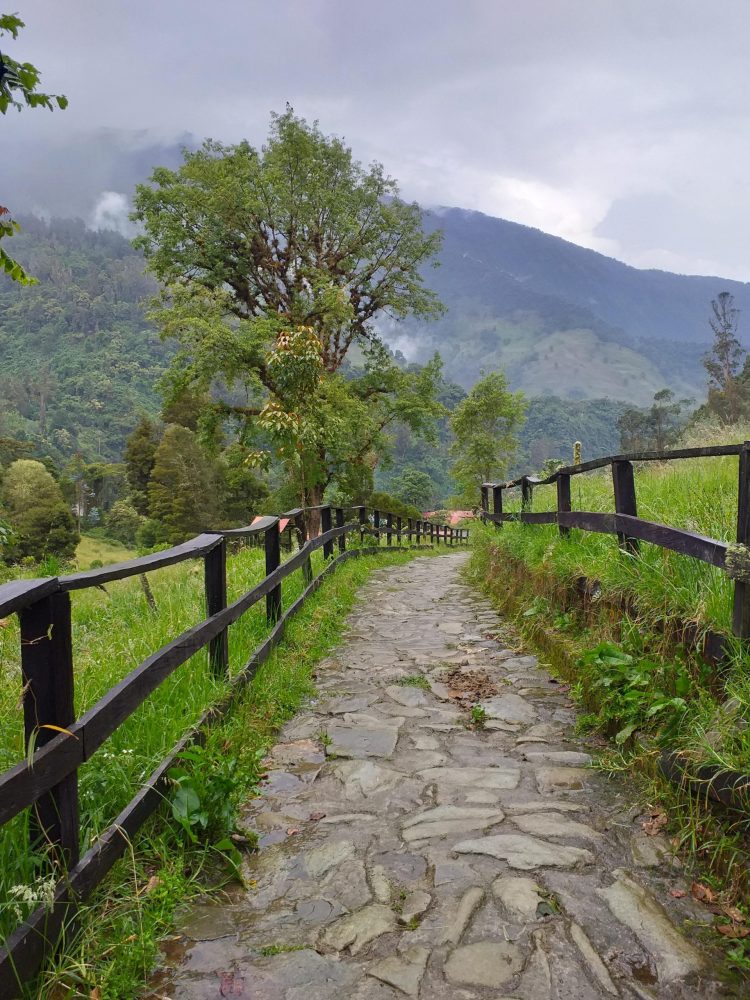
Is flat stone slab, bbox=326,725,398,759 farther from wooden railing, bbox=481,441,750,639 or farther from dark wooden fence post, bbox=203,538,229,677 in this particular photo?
wooden railing, bbox=481,441,750,639

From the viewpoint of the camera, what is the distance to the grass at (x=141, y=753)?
6.48 feet

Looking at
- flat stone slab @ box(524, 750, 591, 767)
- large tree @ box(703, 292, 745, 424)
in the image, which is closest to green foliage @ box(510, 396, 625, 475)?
large tree @ box(703, 292, 745, 424)

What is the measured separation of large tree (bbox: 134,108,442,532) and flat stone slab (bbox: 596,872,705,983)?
16411 millimetres

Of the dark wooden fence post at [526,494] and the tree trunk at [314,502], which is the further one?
the tree trunk at [314,502]

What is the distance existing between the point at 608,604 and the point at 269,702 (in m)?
2.51

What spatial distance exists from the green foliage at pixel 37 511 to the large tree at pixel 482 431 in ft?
102

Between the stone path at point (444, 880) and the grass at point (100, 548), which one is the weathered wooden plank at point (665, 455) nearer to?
the stone path at point (444, 880)

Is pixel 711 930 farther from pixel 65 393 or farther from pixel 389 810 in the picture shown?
pixel 65 393

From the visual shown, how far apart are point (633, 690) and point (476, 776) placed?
1.00 metres

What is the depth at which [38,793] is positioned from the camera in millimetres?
1903

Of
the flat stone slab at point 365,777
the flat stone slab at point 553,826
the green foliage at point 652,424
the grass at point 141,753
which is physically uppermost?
the green foliage at point 652,424

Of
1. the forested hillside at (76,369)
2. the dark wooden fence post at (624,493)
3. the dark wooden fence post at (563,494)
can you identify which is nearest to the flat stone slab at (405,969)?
the dark wooden fence post at (624,493)

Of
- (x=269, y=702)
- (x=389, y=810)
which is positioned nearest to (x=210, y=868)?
(x=389, y=810)

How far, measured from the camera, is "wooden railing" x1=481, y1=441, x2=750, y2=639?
9.62 feet
